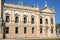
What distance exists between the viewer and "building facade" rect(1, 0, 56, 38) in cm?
4072

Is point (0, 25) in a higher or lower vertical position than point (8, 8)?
lower

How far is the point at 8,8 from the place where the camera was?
133 feet

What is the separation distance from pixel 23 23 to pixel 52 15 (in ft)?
36.2

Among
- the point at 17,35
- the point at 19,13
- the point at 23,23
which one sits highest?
the point at 19,13

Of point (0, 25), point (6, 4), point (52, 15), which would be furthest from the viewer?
point (52, 15)

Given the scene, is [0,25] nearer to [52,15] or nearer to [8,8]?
[8,8]

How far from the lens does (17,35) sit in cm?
4153

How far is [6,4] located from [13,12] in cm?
286

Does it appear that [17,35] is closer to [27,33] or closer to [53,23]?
[27,33]

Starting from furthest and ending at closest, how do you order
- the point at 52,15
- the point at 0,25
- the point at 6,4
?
the point at 52,15, the point at 6,4, the point at 0,25

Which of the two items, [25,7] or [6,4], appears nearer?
[6,4]

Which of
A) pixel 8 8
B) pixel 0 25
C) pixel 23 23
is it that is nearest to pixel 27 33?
pixel 23 23

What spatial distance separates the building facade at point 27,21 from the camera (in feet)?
134

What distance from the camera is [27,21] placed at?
1741 inches
